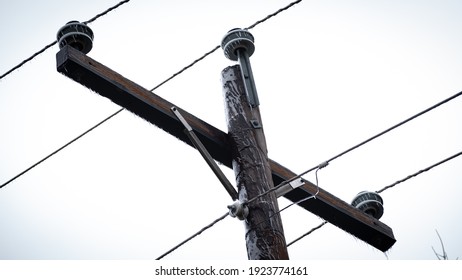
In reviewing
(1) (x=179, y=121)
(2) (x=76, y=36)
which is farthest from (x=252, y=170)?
(2) (x=76, y=36)

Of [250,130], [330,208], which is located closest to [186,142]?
[250,130]

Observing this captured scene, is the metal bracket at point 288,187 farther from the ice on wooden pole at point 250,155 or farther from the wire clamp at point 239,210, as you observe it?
the wire clamp at point 239,210

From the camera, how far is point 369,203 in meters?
5.71

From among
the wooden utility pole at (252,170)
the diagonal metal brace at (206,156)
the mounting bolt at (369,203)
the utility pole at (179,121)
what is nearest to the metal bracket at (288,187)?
the utility pole at (179,121)

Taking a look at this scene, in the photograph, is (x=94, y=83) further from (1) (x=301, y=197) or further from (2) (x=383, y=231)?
(2) (x=383, y=231)

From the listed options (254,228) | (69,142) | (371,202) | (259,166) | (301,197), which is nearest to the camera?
(254,228)

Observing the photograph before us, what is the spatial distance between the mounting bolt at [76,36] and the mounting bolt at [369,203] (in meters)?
2.44

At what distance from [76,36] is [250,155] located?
1.58 m

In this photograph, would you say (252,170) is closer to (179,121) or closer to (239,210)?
(239,210)

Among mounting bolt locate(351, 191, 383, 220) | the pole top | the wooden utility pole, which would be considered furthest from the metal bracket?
the pole top

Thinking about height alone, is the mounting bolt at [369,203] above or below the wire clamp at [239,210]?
above

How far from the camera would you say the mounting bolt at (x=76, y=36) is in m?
5.30

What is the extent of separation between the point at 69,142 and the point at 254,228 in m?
2.51

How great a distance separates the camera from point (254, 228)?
4598mm
